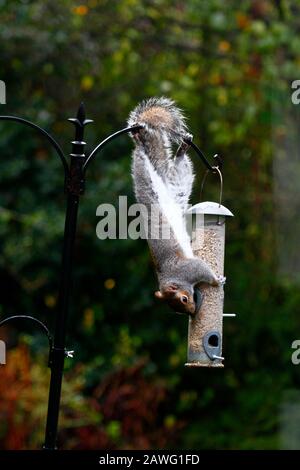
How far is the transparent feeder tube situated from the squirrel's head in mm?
84

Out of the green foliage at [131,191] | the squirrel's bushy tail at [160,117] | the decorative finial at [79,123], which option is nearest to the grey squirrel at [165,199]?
the squirrel's bushy tail at [160,117]

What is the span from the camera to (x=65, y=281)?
2.76m

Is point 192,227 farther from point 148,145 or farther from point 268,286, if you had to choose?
point 268,286

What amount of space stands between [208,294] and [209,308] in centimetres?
5

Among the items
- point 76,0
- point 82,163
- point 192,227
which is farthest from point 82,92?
point 82,163

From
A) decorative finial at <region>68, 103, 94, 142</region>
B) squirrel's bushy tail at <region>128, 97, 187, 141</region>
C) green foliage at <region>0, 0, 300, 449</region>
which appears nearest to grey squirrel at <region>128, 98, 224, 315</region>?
squirrel's bushy tail at <region>128, 97, 187, 141</region>

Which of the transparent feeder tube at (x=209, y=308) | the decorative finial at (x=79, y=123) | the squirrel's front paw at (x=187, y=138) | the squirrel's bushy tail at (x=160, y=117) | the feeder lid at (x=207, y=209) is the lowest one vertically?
the transparent feeder tube at (x=209, y=308)

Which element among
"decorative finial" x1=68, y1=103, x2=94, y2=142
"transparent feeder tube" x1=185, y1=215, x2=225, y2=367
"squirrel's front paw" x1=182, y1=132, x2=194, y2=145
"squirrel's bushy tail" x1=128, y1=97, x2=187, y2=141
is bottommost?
"transparent feeder tube" x1=185, y1=215, x2=225, y2=367

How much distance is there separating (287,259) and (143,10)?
7.65ft

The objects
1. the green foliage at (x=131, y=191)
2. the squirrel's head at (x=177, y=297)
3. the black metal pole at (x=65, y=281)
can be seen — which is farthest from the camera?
the green foliage at (x=131, y=191)

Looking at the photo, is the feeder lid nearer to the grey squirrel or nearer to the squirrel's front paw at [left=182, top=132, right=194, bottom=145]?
the grey squirrel

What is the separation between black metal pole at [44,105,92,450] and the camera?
274 cm

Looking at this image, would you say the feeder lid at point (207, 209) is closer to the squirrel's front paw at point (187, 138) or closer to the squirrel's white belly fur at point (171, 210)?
the squirrel's white belly fur at point (171, 210)

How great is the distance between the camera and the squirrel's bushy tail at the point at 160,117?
10.2 ft
